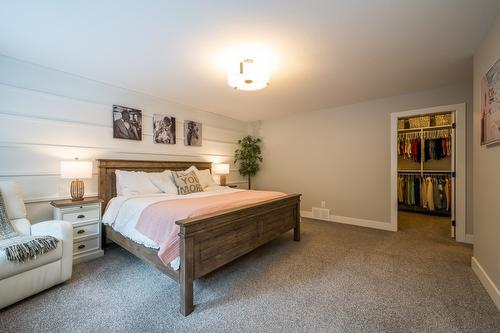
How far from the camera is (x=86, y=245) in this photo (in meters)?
2.64

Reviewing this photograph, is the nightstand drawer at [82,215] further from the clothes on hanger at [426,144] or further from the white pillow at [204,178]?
the clothes on hanger at [426,144]

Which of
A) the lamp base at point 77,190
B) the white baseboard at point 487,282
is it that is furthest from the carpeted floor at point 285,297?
the lamp base at point 77,190

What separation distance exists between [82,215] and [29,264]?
0.89 meters

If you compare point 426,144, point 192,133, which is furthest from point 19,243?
point 426,144

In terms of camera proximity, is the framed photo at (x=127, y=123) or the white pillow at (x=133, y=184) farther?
the framed photo at (x=127, y=123)

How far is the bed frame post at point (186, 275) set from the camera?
1681 mm

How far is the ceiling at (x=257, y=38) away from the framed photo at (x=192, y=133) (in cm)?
103

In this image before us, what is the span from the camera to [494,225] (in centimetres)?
188

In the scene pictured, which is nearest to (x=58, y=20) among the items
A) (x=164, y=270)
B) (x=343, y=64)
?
(x=164, y=270)

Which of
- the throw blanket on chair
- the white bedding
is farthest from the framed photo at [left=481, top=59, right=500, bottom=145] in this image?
the throw blanket on chair

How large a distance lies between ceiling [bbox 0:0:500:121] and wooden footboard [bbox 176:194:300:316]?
1.66 metres

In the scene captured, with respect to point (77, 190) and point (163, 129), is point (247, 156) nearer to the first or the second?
point (163, 129)

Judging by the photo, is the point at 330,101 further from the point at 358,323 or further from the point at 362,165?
the point at 358,323

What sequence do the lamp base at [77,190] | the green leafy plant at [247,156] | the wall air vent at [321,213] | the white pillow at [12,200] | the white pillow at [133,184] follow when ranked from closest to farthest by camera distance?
the white pillow at [12,200] → the lamp base at [77,190] → the white pillow at [133,184] → the wall air vent at [321,213] → the green leafy plant at [247,156]
